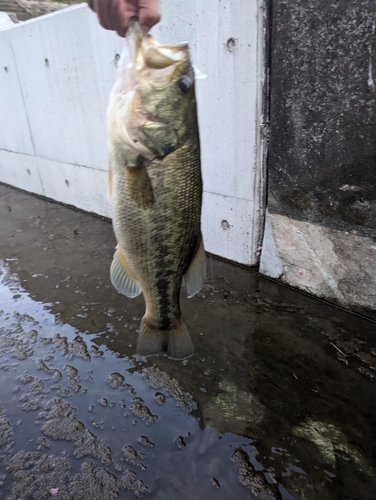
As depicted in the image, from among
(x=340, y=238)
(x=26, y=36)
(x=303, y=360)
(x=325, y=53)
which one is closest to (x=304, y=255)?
(x=340, y=238)

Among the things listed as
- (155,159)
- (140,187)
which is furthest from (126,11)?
(140,187)

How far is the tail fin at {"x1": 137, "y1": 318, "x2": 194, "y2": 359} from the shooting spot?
225 cm

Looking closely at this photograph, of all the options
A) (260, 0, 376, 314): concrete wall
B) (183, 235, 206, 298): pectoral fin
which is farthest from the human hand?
(260, 0, 376, 314): concrete wall

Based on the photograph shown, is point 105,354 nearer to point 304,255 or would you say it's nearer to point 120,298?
point 120,298

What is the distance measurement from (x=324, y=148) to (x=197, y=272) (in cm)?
193

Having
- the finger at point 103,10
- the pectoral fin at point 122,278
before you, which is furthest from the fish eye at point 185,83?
the pectoral fin at point 122,278

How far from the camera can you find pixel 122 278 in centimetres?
223

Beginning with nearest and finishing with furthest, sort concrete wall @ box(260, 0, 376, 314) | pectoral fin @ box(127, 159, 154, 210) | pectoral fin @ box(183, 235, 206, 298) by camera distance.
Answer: pectoral fin @ box(127, 159, 154, 210) < pectoral fin @ box(183, 235, 206, 298) < concrete wall @ box(260, 0, 376, 314)

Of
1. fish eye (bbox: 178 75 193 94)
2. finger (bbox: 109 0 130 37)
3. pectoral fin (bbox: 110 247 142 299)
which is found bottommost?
pectoral fin (bbox: 110 247 142 299)

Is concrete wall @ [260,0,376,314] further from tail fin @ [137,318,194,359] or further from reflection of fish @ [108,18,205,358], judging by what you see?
tail fin @ [137,318,194,359]

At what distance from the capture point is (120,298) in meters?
4.05

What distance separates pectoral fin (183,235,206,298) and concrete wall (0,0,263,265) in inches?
81.1

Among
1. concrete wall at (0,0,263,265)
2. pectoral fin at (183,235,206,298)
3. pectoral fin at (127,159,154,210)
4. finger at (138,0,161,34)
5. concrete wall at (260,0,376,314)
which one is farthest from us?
concrete wall at (0,0,263,265)

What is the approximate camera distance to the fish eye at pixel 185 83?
1880 mm
